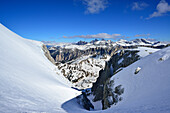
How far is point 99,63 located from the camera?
199 meters

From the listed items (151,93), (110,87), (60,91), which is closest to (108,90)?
(110,87)

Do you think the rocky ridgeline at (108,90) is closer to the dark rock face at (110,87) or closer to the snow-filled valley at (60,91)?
the dark rock face at (110,87)

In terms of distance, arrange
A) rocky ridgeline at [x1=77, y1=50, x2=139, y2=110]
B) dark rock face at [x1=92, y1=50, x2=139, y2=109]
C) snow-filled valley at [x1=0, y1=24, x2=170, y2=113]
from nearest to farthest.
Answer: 1. snow-filled valley at [x1=0, y1=24, x2=170, y2=113]
2. dark rock face at [x1=92, y1=50, x2=139, y2=109]
3. rocky ridgeline at [x1=77, y1=50, x2=139, y2=110]

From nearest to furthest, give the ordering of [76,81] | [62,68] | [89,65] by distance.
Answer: [76,81], [62,68], [89,65]

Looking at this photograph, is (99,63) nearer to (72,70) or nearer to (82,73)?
(82,73)

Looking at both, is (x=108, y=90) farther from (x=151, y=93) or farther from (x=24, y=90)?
(x=24, y=90)

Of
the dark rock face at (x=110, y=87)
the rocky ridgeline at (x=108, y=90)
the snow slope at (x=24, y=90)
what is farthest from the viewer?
the rocky ridgeline at (x=108, y=90)

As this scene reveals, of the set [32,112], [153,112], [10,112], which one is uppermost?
[10,112]

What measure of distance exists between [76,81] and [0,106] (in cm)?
15163

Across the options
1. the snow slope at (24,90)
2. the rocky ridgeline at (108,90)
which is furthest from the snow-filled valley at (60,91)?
the rocky ridgeline at (108,90)

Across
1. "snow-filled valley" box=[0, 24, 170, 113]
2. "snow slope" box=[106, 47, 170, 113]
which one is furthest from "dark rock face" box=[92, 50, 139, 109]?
"snow slope" box=[106, 47, 170, 113]

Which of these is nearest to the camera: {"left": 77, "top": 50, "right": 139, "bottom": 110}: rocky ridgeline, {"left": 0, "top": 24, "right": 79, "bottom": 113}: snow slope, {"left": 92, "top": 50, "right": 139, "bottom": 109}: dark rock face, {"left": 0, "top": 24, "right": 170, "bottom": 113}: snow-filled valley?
{"left": 0, "top": 24, "right": 79, "bottom": 113}: snow slope

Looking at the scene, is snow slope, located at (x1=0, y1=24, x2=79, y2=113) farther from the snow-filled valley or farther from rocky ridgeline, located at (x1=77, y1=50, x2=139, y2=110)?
rocky ridgeline, located at (x1=77, y1=50, x2=139, y2=110)

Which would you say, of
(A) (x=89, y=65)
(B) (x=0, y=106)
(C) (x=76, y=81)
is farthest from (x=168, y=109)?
(A) (x=89, y=65)
